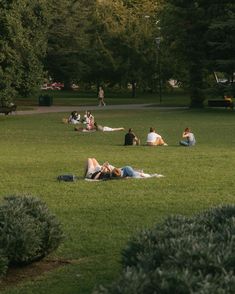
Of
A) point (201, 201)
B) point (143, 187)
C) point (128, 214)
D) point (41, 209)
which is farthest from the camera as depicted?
point (143, 187)

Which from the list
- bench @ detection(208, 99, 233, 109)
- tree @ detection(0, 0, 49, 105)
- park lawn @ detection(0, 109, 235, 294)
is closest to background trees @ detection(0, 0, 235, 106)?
tree @ detection(0, 0, 49, 105)

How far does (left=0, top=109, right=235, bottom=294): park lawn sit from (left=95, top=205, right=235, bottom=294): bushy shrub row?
0.97 m

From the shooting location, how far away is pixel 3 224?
7.43m

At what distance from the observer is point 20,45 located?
41344 millimetres

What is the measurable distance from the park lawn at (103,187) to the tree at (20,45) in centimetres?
914

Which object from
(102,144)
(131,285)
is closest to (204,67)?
(102,144)

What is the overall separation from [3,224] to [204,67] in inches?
1652

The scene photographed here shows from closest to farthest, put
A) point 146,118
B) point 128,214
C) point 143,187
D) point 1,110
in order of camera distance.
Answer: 1. point 128,214
2. point 143,187
3. point 146,118
4. point 1,110

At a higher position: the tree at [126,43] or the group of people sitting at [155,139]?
the tree at [126,43]

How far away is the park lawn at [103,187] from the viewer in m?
7.87

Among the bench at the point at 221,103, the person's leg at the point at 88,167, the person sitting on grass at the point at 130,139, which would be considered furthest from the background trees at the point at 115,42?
the person's leg at the point at 88,167

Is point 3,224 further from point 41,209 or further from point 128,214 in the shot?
point 128,214

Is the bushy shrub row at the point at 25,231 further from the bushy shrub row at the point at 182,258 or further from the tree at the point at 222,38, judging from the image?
the tree at the point at 222,38

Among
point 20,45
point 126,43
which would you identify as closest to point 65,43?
point 126,43
